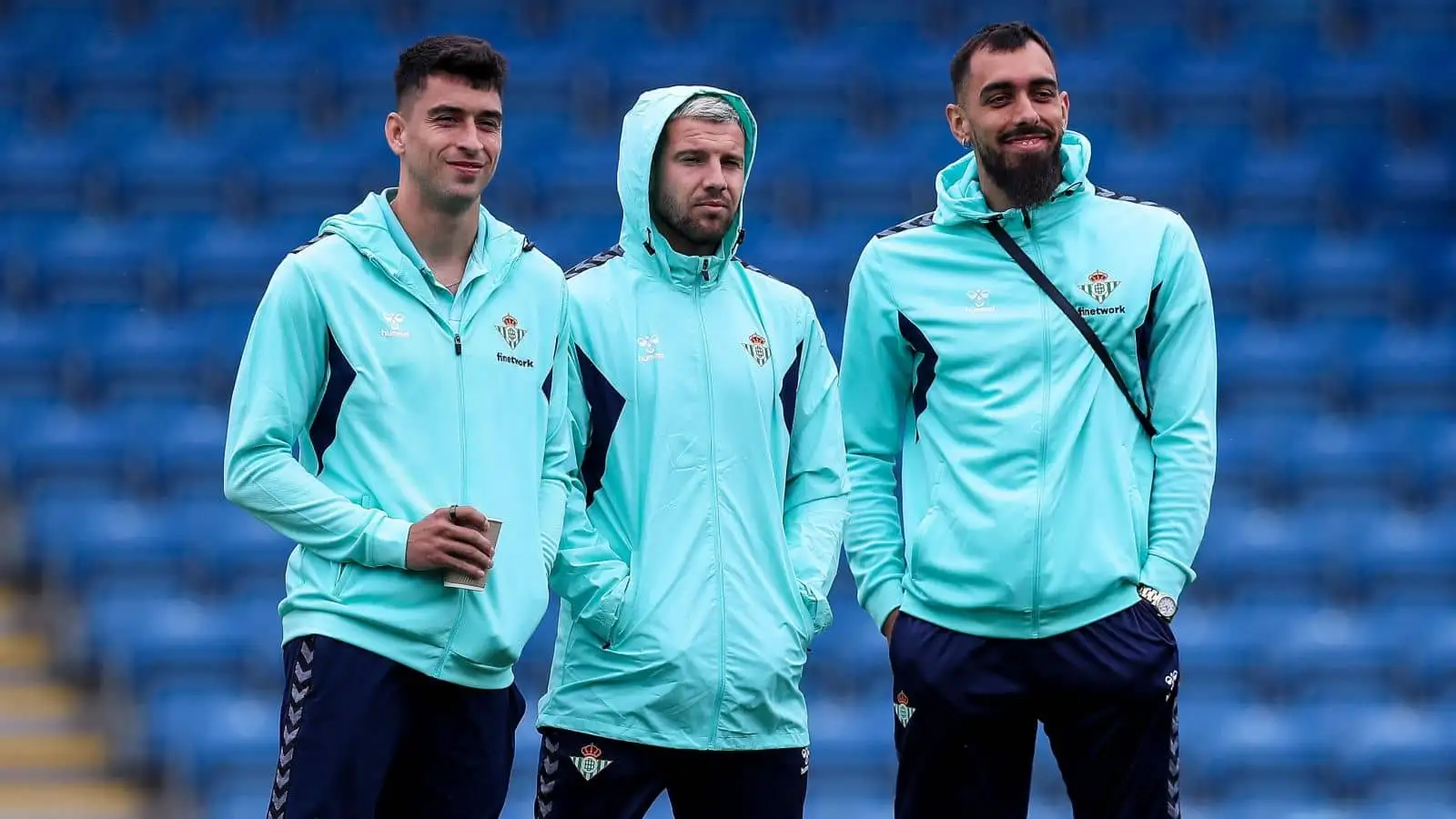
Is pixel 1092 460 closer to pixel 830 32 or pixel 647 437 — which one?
pixel 647 437

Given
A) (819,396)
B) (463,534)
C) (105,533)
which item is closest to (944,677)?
(819,396)

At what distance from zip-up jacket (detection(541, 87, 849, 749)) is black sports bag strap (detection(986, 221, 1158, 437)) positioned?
1.36ft

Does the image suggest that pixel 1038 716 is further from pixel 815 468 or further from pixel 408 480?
pixel 408 480

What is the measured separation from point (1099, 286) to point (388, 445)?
134 centimetres

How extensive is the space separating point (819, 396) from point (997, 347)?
1.18 ft

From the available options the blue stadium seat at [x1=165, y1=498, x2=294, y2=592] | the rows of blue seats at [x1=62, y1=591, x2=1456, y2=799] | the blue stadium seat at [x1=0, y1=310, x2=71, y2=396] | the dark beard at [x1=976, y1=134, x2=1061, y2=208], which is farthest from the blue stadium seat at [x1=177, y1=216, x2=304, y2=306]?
the dark beard at [x1=976, y1=134, x2=1061, y2=208]

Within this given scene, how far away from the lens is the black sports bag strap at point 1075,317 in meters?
3.62

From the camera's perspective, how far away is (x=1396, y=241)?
7.89 meters

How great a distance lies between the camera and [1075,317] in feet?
11.9

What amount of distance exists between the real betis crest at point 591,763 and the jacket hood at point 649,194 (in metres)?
0.89

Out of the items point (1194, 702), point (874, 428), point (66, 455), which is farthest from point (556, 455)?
point (1194, 702)

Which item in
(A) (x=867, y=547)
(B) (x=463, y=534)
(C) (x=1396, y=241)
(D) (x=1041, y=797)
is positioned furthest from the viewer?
(C) (x=1396, y=241)

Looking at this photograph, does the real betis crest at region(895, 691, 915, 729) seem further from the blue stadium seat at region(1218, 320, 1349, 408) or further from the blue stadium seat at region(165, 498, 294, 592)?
the blue stadium seat at region(1218, 320, 1349, 408)

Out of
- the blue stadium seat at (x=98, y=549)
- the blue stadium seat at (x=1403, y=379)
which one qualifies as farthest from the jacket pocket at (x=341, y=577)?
the blue stadium seat at (x=1403, y=379)
